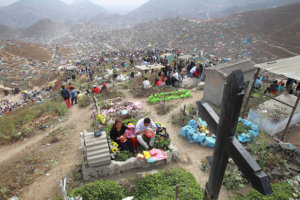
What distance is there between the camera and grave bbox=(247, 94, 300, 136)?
6.43 metres

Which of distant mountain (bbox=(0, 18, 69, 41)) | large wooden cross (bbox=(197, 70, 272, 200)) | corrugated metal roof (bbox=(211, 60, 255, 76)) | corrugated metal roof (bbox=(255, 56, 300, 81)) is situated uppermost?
large wooden cross (bbox=(197, 70, 272, 200))

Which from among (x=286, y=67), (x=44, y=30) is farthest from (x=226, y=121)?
(x=44, y=30)

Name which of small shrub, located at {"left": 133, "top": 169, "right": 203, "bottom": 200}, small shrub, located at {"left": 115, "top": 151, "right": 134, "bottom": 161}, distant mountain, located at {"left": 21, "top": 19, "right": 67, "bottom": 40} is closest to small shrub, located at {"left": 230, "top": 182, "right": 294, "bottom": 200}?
small shrub, located at {"left": 133, "top": 169, "right": 203, "bottom": 200}

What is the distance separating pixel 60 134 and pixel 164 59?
14177mm

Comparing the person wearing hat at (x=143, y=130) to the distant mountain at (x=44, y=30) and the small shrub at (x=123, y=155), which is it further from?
the distant mountain at (x=44, y=30)

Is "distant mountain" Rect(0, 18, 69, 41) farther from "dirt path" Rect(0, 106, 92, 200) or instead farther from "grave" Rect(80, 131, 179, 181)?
"grave" Rect(80, 131, 179, 181)

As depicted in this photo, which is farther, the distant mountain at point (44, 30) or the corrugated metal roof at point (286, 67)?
the distant mountain at point (44, 30)

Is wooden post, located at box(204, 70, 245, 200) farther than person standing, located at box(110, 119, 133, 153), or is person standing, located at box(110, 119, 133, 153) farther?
person standing, located at box(110, 119, 133, 153)

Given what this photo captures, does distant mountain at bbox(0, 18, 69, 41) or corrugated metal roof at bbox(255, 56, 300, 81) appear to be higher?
corrugated metal roof at bbox(255, 56, 300, 81)

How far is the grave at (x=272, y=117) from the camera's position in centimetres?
643

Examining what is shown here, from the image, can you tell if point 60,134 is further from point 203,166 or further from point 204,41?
point 204,41

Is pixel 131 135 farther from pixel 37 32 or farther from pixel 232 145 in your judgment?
pixel 37 32

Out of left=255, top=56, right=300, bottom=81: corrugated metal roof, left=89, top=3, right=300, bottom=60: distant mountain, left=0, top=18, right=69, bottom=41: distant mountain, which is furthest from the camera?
left=0, top=18, right=69, bottom=41: distant mountain

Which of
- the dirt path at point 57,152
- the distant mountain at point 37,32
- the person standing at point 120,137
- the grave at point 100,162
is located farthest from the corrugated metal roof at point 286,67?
the distant mountain at point 37,32
